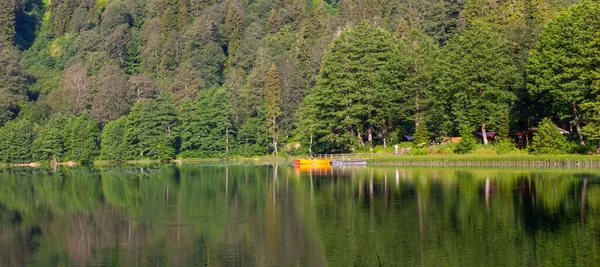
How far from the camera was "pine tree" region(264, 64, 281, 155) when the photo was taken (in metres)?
130

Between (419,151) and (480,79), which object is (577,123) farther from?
(419,151)

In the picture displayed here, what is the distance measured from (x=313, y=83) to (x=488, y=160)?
60961 millimetres

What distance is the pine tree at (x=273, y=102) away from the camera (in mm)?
130375

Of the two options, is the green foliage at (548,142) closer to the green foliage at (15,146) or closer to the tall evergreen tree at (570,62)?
the tall evergreen tree at (570,62)

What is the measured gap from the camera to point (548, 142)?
78062 mm

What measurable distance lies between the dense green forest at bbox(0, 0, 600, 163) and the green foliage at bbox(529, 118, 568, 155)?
2556mm

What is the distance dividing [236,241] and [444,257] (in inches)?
353

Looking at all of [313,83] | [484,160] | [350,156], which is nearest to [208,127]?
[313,83]

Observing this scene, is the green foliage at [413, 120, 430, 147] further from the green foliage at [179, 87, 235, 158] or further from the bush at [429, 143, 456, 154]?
A: the green foliage at [179, 87, 235, 158]

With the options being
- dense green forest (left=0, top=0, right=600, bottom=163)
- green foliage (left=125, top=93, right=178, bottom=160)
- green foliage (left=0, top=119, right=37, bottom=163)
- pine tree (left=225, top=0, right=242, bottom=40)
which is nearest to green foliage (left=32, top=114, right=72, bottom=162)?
dense green forest (left=0, top=0, right=600, bottom=163)

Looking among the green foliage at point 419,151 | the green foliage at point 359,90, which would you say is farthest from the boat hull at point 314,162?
the green foliage at point 419,151

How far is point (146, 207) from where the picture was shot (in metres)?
48.0

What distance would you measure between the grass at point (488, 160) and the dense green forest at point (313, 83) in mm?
3123

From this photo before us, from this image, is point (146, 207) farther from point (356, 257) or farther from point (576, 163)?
point (576, 163)
